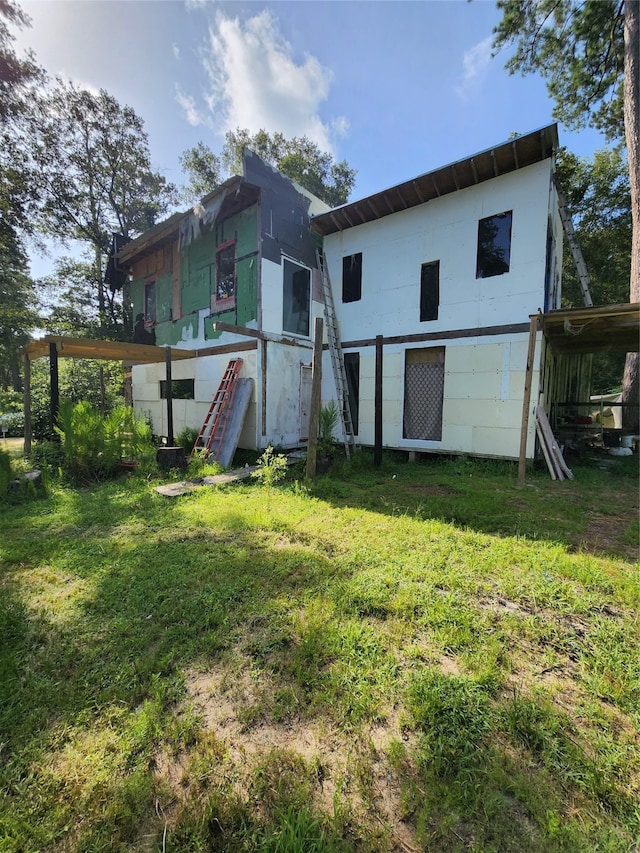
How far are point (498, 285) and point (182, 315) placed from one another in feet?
27.7

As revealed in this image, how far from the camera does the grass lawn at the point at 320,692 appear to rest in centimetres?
132

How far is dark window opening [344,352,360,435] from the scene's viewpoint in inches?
369

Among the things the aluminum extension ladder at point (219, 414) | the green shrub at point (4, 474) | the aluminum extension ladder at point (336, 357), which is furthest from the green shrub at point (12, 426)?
the aluminum extension ladder at point (336, 357)

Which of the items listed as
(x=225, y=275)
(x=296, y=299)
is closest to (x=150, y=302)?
(x=225, y=275)

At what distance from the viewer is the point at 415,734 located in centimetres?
164

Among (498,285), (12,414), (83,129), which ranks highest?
(83,129)

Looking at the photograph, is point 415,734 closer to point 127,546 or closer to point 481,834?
point 481,834

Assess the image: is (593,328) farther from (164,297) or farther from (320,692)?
(164,297)

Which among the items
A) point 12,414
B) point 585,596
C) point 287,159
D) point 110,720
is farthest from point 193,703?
point 287,159

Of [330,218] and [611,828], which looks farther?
[330,218]

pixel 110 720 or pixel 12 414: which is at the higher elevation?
pixel 12 414

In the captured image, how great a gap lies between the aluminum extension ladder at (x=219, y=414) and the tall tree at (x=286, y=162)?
14427 millimetres

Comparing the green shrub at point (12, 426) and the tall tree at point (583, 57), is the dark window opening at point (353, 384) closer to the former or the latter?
the tall tree at point (583, 57)

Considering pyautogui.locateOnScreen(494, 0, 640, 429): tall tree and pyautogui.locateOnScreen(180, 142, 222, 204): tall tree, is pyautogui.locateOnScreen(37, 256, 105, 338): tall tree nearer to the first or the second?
pyautogui.locateOnScreen(180, 142, 222, 204): tall tree
